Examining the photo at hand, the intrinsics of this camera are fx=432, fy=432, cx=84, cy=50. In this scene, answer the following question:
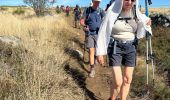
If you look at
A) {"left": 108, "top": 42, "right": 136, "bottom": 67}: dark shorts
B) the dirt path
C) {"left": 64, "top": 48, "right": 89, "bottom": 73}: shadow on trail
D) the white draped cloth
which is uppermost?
the white draped cloth

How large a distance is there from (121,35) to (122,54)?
1.20 feet

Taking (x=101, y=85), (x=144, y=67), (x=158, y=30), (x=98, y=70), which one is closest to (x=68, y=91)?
(x=101, y=85)

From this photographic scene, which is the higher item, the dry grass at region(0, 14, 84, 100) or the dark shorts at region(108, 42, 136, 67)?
the dark shorts at region(108, 42, 136, 67)

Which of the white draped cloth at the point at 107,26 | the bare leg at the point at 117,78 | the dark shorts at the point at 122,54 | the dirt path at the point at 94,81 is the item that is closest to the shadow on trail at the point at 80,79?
the dirt path at the point at 94,81

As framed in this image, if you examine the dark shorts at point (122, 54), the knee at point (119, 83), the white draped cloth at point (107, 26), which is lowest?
the knee at point (119, 83)

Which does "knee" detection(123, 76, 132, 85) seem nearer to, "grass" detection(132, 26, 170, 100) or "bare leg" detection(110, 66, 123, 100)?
"bare leg" detection(110, 66, 123, 100)

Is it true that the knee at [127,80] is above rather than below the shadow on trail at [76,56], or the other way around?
above

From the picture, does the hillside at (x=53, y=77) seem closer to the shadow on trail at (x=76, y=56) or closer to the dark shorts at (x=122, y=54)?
the shadow on trail at (x=76, y=56)

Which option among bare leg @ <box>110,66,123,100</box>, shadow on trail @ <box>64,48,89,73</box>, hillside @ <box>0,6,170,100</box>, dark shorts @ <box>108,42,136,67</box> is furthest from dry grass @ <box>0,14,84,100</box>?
shadow on trail @ <box>64,48,89,73</box>

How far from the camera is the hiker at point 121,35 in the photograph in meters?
7.05

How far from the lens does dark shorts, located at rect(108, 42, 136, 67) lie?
7387mm

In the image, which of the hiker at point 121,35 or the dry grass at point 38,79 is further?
the hiker at point 121,35

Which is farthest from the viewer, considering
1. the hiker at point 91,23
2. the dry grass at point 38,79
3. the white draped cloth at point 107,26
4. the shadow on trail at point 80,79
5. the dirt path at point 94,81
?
the hiker at point 91,23

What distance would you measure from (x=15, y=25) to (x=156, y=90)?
24.7ft
